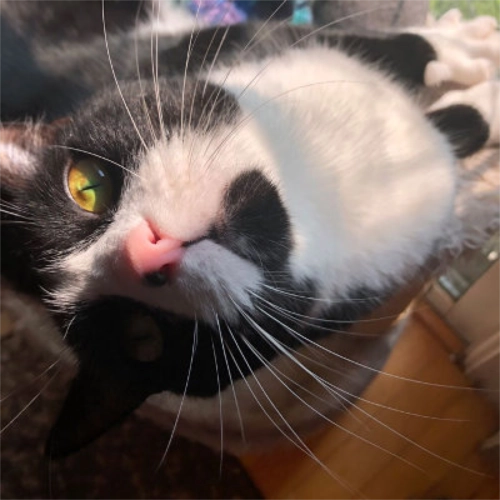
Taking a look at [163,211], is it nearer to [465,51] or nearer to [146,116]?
[146,116]

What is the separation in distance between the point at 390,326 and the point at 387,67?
34cm

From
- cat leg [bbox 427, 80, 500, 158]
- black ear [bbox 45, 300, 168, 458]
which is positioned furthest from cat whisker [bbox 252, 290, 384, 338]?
cat leg [bbox 427, 80, 500, 158]

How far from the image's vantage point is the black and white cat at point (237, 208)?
498 mm

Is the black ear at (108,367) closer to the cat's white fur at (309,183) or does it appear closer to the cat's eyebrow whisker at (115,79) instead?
the cat's white fur at (309,183)

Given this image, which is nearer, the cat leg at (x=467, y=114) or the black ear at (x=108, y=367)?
the black ear at (x=108, y=367)

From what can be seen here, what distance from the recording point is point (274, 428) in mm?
775

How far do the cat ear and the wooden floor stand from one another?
1.73 ft

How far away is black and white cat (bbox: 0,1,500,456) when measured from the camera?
50 centimetres

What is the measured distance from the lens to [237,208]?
497 mm

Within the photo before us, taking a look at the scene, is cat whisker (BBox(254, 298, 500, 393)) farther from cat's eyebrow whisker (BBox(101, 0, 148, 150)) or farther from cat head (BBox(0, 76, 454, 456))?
cat's eyebrow whisker (BBox(101, 0, 148, 150))

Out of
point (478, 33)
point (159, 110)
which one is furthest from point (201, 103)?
point (478, 33)

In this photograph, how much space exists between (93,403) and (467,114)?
549mm

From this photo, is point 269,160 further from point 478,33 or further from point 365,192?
point 478,33

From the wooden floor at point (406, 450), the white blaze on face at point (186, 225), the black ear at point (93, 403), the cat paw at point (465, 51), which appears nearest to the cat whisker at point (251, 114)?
the white blaze on face at point (186, 225)
